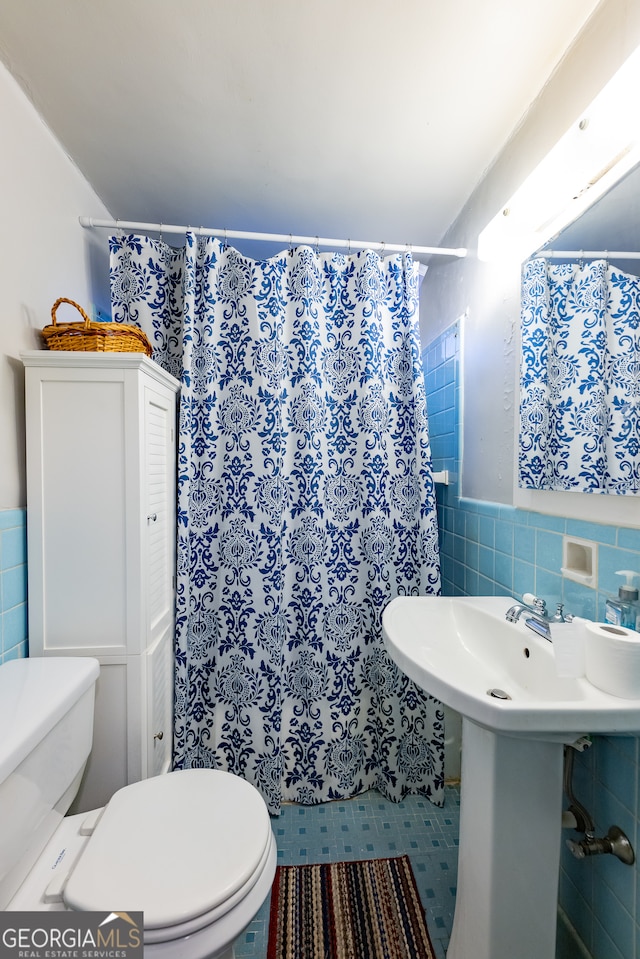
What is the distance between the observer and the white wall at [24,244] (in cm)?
110

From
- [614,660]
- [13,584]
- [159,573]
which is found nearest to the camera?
[614,660]

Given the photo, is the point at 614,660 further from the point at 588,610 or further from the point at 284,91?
the point at 284,91

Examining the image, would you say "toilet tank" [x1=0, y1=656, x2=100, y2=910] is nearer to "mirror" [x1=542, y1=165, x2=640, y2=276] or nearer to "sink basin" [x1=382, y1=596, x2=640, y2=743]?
"sink basin" [x1=382, y1=596, x2=640, y2=743]

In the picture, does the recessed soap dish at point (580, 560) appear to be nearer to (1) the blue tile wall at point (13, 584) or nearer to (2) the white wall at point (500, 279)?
(2) the white wall at point (500, 279)

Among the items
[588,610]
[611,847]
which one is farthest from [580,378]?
[611,847]

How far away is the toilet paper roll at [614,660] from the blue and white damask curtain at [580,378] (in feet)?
0.99

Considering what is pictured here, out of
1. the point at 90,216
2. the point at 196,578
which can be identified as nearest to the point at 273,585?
the point at 196,578

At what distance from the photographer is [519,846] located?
910 millimetres

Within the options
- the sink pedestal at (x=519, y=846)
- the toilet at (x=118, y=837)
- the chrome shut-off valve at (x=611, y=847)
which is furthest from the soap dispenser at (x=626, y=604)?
the toilet at (x=118, y=837)

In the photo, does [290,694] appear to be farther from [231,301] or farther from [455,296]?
[455,296]

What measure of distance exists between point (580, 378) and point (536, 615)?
601 mm

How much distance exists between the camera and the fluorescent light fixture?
87cm

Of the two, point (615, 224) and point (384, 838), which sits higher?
point (615, 224)

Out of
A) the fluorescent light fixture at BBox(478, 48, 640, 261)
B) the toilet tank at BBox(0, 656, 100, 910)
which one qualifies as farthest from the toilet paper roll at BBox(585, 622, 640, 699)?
the toilet tank at BBox(0, 656, 100, 910)
